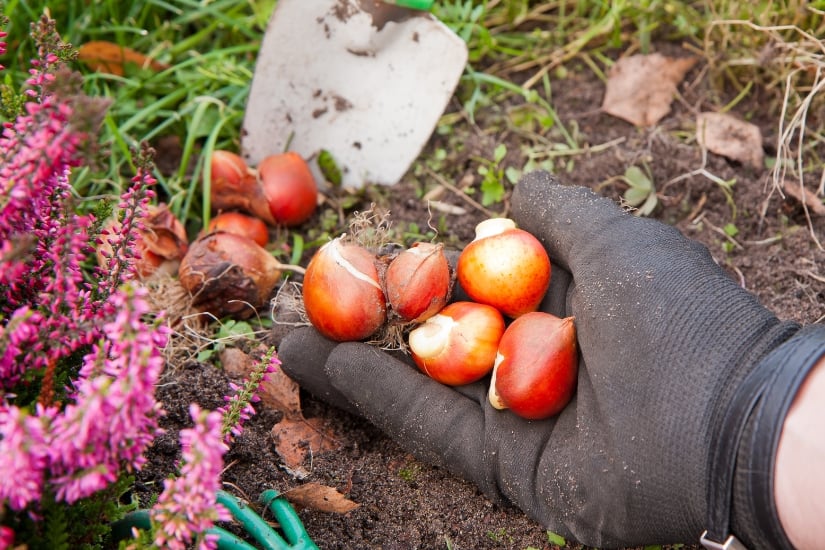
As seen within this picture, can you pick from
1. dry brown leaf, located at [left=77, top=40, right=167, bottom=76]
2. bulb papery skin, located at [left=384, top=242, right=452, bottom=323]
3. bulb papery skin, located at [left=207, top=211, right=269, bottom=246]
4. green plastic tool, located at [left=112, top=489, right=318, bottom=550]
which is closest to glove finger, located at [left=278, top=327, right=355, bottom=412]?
bulb papery skin, located at [left=384, top=242, right=452, bottom=323]

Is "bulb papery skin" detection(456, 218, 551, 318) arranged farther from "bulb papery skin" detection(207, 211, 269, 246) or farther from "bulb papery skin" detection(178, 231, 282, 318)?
"bulb papery skin" detection(207, 211, 269, 246)

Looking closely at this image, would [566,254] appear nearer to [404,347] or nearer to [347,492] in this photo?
[404,347]

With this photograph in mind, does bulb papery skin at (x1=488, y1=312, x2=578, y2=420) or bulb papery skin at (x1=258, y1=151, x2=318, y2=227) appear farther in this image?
bulb papery skin at (x1=258, y1=151, x2=318, y2=227)

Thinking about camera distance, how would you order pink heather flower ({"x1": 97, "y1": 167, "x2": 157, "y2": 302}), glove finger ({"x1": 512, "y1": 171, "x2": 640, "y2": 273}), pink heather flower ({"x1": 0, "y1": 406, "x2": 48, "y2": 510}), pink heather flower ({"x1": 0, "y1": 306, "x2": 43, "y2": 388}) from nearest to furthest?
pink heather flower ({"x1": 0, "y1": 406, "x2": 48, "y2": 510}), pink heather flower ({"x1": 0, "y1": 306, "x2": 43, "y2": 388}), pink heather flower ({"x1": 97, "y1": 167, "x2": 157, "y2": 302}), glove finger ({"x1": 512, "y1": 171, "x2": 640, "y2": 273})

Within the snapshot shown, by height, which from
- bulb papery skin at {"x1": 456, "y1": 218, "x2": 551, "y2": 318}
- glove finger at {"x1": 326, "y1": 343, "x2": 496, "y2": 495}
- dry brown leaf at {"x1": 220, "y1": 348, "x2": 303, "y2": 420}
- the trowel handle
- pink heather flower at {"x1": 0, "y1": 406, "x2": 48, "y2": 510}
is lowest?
dry brown leaf at {"x1": 220, "y1": 348, "x2": 303, "y2": 420}

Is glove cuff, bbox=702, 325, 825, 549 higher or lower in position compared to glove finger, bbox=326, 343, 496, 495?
higher

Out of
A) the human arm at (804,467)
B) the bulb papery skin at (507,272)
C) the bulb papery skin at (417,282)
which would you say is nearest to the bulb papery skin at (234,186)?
the bulb papery skin at (417,282)

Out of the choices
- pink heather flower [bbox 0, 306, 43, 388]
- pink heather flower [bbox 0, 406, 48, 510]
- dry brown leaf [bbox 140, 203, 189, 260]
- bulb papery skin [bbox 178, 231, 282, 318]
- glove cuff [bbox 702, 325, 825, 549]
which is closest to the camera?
pink heather flower [bbox 0, 406, 48, 510]
